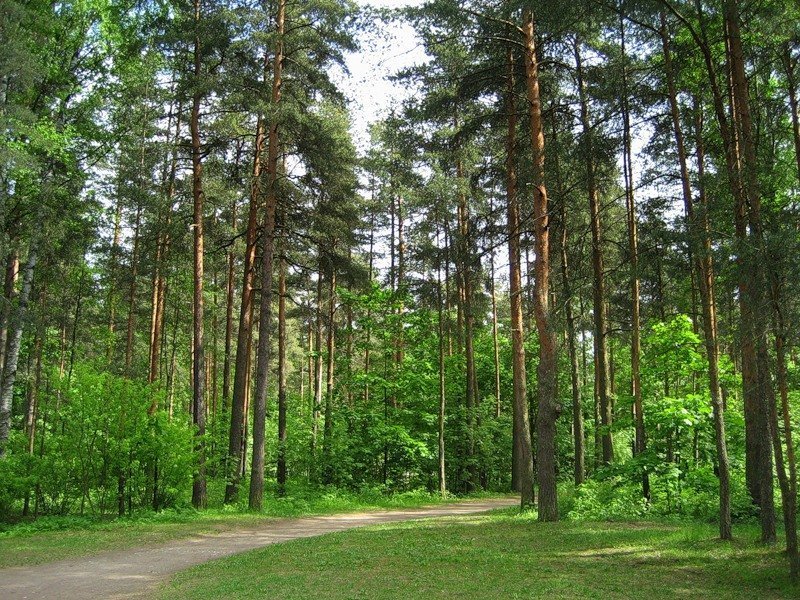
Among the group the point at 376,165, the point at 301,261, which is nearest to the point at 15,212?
the point at 301,261

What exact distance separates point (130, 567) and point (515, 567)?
216 inches

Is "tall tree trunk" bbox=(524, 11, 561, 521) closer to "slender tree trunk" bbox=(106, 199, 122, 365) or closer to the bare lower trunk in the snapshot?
the bare lower trunk

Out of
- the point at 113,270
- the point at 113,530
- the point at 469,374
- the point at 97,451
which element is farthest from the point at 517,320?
the point at 113,270

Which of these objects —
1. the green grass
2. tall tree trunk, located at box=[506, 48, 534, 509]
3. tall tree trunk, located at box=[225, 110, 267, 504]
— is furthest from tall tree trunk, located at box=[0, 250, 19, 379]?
tall tree trunk, located at box=[506, 48, 534, 509]

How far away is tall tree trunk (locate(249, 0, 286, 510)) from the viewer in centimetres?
1477

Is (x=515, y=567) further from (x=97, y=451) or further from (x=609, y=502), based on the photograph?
(x=97, y=451)

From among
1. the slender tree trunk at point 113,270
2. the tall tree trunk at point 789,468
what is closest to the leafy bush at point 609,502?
the tall tree trunk at point 789,468

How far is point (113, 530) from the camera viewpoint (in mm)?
12359

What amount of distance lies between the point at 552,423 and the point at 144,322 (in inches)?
889

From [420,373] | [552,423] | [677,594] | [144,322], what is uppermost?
[144,322]

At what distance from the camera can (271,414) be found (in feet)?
97.3

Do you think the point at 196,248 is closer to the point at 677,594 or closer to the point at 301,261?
the point at 301,261

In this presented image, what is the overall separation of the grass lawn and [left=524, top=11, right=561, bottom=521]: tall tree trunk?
2.85ft

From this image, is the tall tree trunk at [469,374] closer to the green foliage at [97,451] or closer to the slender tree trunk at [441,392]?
the slender tree trunk at [441,392]
